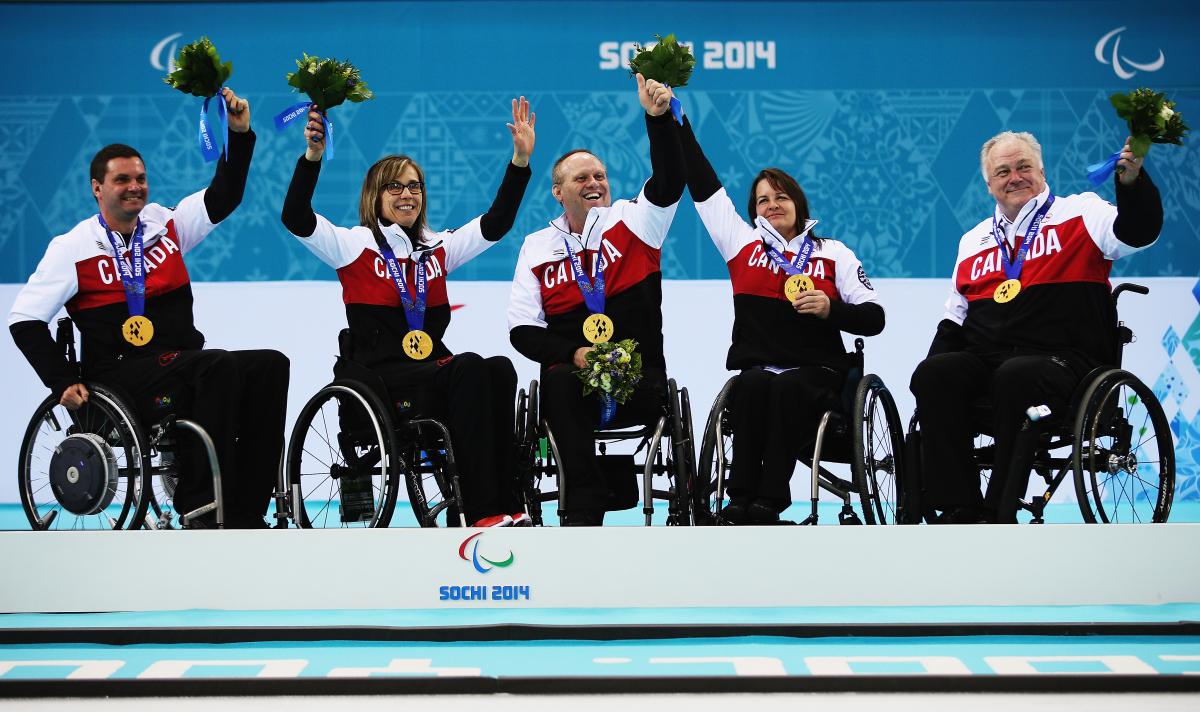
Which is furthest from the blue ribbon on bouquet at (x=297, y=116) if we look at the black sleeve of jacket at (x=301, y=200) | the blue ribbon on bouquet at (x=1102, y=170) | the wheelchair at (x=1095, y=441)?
the blue ribbon on bouquet at (x=1102, y=170)

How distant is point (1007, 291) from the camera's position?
11.3 feet

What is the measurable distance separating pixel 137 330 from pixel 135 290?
124 millimetres

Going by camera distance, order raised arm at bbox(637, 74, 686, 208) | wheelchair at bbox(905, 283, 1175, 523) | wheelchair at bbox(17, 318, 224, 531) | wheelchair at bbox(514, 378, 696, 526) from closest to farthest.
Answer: wheelchair at bbox(905, 283, 1175, 523), wheelchair at bbox(17, 318, 224, 531), wheelchair at bbox(514, 378, 696, 526), raised arm at bbox(637, 74, 686, 208)

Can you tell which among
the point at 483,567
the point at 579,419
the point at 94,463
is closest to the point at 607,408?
the point at 579,419

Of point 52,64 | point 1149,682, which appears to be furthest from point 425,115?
point 1149,682

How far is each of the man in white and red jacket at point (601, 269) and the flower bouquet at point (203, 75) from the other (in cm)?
101

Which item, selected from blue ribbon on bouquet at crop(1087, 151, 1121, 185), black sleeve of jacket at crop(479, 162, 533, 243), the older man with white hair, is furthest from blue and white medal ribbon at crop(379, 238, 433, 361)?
blue ribbon on bouquet at crop(1087, 151, 1121, 185)

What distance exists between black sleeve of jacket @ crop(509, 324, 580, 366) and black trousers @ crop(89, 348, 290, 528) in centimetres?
72

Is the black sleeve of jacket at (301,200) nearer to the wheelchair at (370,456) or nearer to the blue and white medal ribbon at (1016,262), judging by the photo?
the wheelchair at (370,456)

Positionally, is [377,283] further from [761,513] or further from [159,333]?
[761,513]

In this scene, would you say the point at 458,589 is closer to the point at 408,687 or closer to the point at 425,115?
the point at 408,687

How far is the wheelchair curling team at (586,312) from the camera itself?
131 inches

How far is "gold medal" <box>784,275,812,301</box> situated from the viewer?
3540 mm

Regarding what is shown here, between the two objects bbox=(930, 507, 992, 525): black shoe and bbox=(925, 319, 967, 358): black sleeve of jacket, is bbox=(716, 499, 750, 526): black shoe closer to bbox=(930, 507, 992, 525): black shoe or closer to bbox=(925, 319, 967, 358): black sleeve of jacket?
bbox=(930, 507, 992, 525): black shoe
